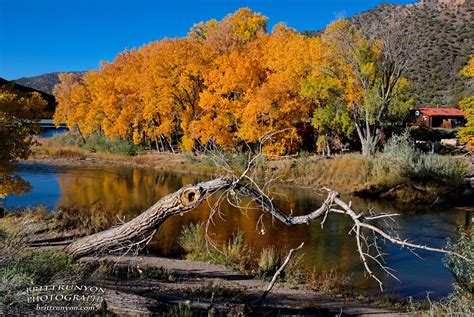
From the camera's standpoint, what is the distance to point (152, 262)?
39.6ft

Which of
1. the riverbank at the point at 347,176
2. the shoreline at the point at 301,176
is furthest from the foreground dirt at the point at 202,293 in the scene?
the riverbank at the point at 347,176

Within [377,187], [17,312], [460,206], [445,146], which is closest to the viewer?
[17,312]

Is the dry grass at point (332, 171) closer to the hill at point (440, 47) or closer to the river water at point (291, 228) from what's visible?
the river water at point (291, 228)

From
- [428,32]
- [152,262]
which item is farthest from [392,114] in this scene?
[428,32]

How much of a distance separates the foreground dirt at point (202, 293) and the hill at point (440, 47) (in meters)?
50.4

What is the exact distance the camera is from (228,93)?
35.2m

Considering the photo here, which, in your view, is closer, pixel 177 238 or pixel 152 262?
pixel 152 262

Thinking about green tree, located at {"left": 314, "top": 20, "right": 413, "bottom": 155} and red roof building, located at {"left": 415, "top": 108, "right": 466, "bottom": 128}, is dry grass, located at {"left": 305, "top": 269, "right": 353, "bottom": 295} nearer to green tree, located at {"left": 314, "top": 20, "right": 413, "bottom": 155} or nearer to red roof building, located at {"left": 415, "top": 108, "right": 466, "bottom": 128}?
green tree, located at {"left": 314, "top": 20, "right": 413, "bottom": 155}

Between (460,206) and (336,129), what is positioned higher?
(336,129)

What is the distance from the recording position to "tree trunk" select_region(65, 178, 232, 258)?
7703mm

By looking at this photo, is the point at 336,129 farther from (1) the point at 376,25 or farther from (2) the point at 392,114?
(1) the point at 376,25

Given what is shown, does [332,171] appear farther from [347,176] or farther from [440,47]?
[440,47]

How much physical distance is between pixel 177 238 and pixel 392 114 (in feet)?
85.7

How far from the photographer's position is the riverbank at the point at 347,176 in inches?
945
